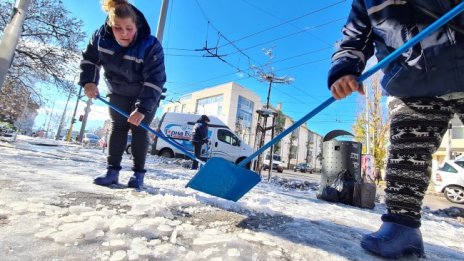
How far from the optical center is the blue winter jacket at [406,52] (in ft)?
3.84

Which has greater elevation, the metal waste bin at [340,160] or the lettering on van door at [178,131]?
the lettering on van door at [178,131]

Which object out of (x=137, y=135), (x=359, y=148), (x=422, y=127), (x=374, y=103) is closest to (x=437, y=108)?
(x=422, y=127)

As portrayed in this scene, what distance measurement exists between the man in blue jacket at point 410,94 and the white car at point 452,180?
9773 millimetres

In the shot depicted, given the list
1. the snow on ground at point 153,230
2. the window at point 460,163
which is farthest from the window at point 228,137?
the snow on ground at point 153,230

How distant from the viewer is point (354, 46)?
4.98 feet

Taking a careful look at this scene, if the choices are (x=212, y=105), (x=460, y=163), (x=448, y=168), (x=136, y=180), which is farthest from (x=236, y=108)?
(x=136, y=180)

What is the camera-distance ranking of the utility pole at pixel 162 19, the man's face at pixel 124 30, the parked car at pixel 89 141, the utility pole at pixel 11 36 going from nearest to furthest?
1. the man's face at pixel 124 30
2. the utility pole at pixel 11 36
3. the utility pole at pixel 162 19
4. the parked car at pixel 89 141

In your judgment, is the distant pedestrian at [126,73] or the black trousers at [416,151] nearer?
the black trousers at [416,151]

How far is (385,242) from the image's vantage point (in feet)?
3.92

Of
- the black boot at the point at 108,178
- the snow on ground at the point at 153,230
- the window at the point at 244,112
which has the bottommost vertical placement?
the snow on ground at the point at 153,230

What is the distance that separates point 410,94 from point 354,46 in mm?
385

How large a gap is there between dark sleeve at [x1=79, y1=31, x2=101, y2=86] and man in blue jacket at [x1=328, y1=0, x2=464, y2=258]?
1.83 metres

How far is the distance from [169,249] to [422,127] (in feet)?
3.89

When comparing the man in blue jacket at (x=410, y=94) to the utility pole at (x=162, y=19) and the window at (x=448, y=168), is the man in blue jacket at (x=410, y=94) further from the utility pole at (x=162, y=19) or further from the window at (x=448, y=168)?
the window at (x=448, y=168)
